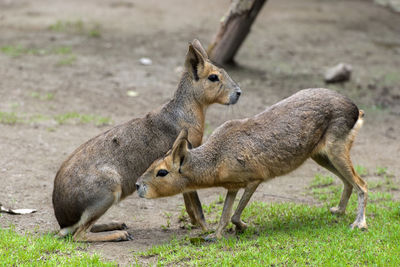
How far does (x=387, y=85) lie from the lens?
1093cm

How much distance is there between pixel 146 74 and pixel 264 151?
565 centimetres

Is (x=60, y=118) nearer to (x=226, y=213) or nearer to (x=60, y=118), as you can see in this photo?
(x=60, y=118)

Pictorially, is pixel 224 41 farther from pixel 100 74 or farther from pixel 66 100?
pixel 66 100

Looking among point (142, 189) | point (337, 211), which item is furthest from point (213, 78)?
point (337, 211)

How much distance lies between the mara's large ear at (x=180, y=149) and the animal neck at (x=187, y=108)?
60 centimetres

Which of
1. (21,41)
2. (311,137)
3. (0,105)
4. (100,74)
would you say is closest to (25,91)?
(0,105)

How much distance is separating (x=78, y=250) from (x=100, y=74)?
581 cm

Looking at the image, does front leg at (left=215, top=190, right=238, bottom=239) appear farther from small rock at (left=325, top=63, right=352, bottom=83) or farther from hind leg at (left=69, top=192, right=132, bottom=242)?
small rock at (left=325, top=63, right=352, bottom=83)

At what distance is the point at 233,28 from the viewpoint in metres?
10.6

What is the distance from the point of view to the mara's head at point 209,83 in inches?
243

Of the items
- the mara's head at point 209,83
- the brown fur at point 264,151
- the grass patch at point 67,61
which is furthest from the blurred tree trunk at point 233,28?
the brown fur at point 264,151

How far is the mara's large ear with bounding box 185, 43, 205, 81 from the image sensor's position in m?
6.06

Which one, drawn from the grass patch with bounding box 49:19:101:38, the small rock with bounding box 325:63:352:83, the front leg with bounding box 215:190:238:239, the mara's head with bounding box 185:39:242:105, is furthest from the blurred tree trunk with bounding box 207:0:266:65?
the front leg with bounding box 215:190:238:239

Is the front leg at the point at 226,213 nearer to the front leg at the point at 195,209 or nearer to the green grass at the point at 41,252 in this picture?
the front leg at the point at 195,209
